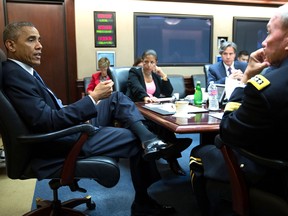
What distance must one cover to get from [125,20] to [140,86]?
5.73ft

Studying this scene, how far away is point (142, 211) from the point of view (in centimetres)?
187

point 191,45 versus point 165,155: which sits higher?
point 191,45

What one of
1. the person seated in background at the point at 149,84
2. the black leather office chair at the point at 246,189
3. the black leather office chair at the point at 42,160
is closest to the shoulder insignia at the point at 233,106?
the black leather office chair at the point at 246,189

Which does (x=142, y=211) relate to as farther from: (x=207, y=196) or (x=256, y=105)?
(x=256, y=105)

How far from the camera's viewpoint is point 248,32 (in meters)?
4.80

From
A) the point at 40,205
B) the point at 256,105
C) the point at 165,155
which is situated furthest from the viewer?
the point at 40,205

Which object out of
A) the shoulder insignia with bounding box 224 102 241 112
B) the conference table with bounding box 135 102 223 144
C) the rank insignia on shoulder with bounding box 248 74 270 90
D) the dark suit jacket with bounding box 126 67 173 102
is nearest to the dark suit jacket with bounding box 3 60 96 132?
the conference table with bounding box 135 102 223 144

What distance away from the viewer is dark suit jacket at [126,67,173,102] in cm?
282

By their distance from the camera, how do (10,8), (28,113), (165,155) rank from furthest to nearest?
(10,8) < (165,155) < (28,113)

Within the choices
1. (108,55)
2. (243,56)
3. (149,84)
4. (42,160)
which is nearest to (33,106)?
(42,160)

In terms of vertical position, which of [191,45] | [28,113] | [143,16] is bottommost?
[28,113]

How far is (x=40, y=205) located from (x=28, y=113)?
2.41 feet

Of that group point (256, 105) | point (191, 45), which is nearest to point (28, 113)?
point (256, 105)

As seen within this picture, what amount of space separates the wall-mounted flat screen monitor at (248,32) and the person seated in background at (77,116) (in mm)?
3436
